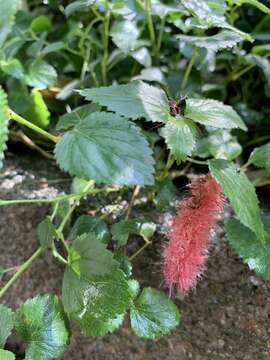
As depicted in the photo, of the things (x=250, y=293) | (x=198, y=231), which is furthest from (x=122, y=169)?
(x=250, y=293)

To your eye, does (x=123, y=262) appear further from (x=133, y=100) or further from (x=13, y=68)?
(x=13, y=68)

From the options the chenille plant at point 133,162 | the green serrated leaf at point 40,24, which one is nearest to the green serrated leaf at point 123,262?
the chenille plant at point 133,162

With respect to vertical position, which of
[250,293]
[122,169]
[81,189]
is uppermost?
[122,169]

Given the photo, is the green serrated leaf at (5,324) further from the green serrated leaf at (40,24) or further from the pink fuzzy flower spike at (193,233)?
the green serrated leaf at (40,24)

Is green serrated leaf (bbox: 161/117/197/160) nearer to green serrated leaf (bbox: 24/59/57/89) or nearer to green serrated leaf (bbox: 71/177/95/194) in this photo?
green serrated leaf (bbox: 71/177/95/194)

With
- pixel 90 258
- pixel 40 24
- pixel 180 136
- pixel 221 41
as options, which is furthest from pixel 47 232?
pixel 40 24

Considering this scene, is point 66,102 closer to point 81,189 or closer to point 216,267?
point 81,189

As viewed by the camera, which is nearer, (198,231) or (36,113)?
(198,231)
